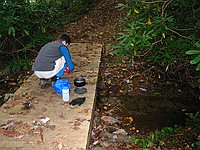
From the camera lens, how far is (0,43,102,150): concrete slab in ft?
7.59

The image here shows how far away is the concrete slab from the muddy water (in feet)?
2.79

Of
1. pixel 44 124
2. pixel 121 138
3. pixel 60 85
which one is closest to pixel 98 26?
pixel 60 85

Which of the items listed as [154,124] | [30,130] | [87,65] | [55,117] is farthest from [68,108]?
[87,65]

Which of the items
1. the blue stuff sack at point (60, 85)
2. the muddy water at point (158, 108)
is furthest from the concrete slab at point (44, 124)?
the muddy water at point (158, 108)

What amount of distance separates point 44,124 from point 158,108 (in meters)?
2.26

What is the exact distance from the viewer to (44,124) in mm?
2635

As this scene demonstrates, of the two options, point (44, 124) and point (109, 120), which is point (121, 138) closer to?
point (109, 120)

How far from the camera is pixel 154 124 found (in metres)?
3.61

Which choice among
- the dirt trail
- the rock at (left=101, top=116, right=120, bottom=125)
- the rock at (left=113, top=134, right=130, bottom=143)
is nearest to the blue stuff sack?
the rock at (left=101, top=116, right=120, bottom=125)

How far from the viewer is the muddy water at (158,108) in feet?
12.0

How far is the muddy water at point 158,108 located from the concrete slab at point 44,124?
0.85 metres

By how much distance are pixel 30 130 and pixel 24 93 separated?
43.4 inches

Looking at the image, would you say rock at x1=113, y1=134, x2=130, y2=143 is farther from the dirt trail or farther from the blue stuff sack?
the dirt trail

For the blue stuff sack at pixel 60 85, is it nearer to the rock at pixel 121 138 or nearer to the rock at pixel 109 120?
the rock at pixel 109 120
